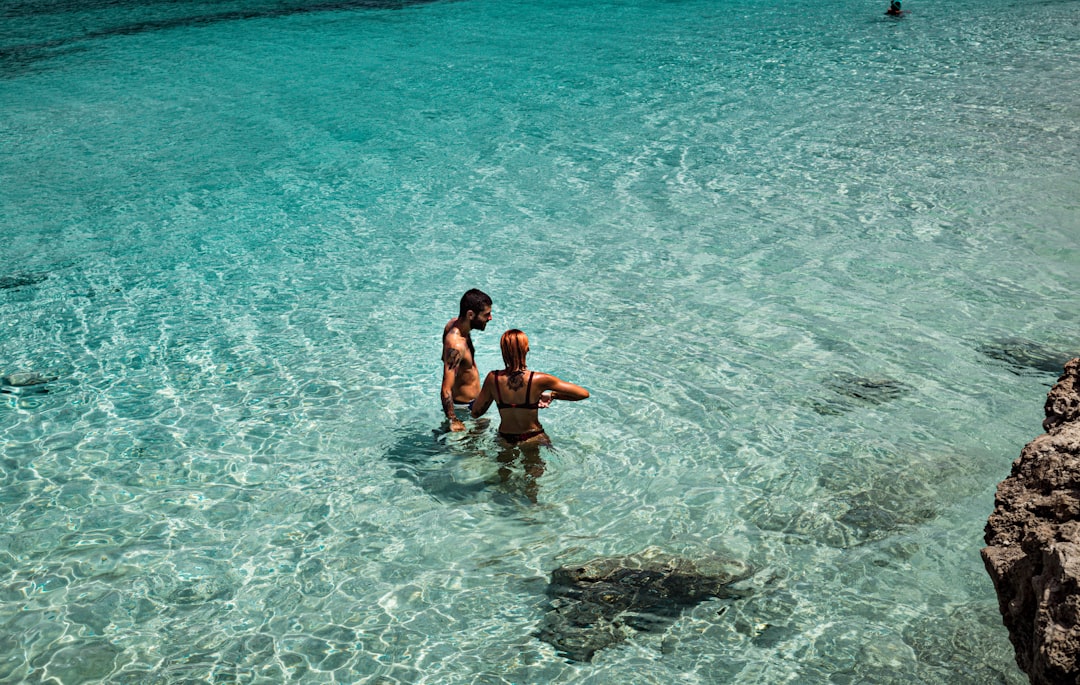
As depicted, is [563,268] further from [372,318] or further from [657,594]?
[657,594]

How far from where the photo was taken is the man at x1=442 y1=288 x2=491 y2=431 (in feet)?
18.3

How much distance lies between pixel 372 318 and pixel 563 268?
2.06 metres

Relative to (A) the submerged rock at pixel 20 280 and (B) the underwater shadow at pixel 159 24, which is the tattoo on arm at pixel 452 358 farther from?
(B) the underwater shadow at pixel 159 24

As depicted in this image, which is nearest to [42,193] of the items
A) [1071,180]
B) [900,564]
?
[900,564]

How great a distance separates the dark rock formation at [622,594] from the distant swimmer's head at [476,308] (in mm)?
1546

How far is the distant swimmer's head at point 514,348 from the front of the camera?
520 cm

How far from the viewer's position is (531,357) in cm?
755

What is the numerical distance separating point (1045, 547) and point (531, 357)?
4.66 m

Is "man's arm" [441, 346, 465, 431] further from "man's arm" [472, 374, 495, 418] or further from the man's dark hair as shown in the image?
the man's dark hair

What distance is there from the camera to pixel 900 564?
487cm

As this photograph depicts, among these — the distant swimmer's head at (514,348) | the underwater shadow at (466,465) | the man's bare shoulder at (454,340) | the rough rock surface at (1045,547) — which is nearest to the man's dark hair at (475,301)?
the man's bare shoulder at (454,340)

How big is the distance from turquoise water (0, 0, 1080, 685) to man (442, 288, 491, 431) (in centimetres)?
35

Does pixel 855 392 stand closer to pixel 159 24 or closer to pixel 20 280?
pixel 20 280

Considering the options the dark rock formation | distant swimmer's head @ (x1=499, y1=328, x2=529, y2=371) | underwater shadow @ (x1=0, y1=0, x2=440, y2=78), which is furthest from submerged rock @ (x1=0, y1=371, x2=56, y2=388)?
underwater shadow @ (x1=0, y1=0, x2=440, y2=78)
